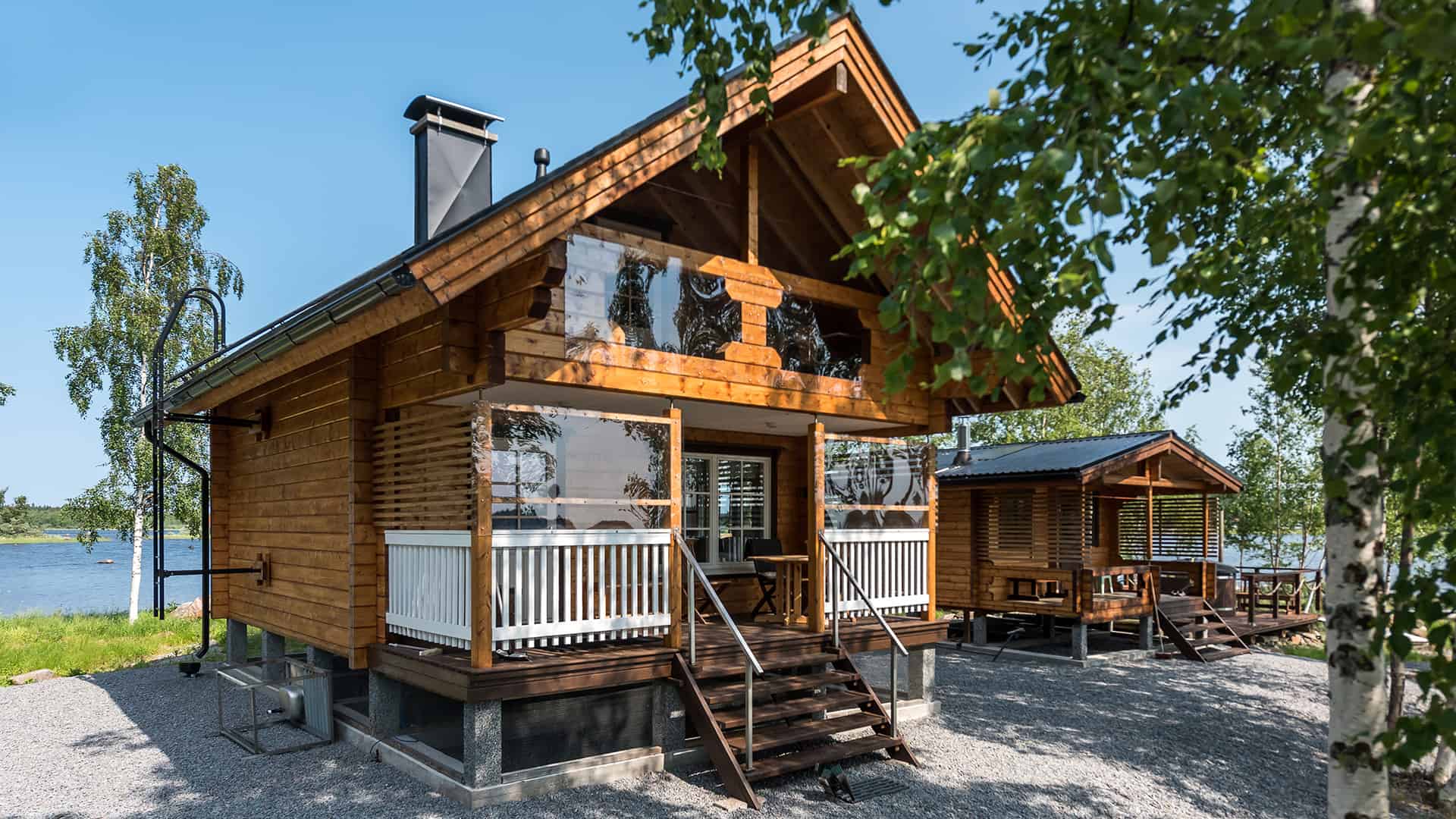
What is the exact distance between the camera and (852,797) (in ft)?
20.7

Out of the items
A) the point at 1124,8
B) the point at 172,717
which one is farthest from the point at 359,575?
the point at 1124,8

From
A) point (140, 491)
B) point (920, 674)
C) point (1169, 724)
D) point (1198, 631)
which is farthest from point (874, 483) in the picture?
point (140, 491)

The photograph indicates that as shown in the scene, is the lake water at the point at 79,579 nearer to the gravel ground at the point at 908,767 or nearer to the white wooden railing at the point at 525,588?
the gravel ground at the point at 908,767

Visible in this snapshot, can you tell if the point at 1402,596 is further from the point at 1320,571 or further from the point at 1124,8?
the point at 1320,571

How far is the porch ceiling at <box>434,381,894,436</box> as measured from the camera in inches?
281

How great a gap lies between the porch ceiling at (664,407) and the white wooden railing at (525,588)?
111 centimetres

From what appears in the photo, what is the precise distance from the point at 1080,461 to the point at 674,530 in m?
8.61

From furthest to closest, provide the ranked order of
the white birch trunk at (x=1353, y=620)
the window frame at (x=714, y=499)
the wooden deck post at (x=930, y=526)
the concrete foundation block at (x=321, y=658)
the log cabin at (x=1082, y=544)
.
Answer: the log cabin at (x=1082, y=544)
the window frame at (x=714, y=499)
the wooden deck post at (x=930, y=526)
the concrete foundation block at (x=321, y=658)
the white birch trunk at (x=1353, y=620)

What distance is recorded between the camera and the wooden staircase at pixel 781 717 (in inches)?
253

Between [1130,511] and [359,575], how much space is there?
1412cm

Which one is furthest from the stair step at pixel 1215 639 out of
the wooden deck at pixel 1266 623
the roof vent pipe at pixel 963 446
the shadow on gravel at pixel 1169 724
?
the roof vent pipe at pixel 963 446

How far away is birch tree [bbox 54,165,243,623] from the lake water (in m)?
1.21

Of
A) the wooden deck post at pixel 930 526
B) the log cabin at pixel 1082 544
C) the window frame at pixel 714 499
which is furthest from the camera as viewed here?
the log cabin at pixel 1082 544

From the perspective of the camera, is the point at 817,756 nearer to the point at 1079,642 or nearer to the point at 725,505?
the point at 725,505
